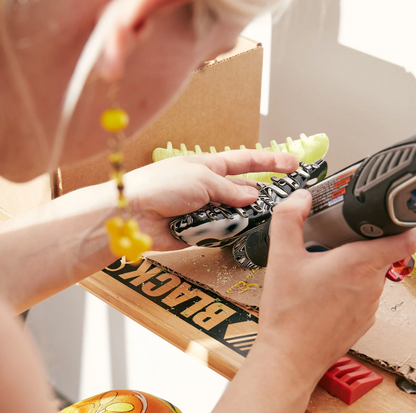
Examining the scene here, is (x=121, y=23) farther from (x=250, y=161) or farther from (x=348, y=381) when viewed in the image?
(x=250, y=161)

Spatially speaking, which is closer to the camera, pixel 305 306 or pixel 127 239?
pixel 127 239

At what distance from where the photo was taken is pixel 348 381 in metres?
0.51

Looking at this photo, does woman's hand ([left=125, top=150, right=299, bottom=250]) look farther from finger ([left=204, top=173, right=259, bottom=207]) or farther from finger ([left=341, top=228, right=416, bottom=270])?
finger ([left=341, top=228, right=416, bottom=270])

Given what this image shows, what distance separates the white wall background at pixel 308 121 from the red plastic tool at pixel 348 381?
17.2 inches

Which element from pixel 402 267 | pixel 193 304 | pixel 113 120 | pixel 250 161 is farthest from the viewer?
pixel 250 161

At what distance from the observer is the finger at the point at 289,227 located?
46cm

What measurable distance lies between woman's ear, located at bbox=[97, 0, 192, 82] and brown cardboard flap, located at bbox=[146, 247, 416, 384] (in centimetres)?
48

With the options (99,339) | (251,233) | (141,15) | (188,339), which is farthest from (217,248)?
(141,15)

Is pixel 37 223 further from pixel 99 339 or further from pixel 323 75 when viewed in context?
pixel 323 75

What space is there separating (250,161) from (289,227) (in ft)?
1.03

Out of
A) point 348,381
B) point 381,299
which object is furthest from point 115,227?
point 381,299

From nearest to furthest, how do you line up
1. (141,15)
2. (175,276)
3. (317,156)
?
1. (141,15)
2. (175,276)
3. (317,156)

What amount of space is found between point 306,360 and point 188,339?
7.8 inches

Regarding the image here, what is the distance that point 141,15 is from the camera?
0.21 m
